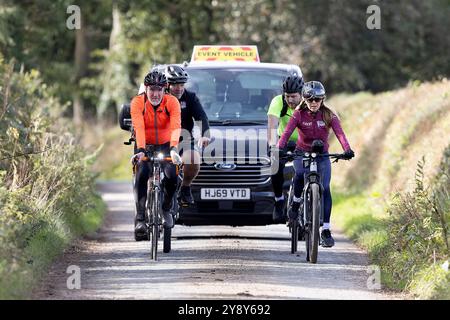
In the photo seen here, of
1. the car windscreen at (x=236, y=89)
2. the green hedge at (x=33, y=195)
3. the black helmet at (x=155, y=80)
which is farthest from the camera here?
the car windscreen at (x=236, y=89)

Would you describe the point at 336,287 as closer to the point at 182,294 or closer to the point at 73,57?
the point at 182,294

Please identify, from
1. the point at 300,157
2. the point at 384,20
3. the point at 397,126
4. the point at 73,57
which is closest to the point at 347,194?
the point at 397,126

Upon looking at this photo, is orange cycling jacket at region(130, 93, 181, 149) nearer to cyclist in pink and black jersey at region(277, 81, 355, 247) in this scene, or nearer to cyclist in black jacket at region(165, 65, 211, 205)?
cyclist in black jacket at region(165, 65, 211, 205)

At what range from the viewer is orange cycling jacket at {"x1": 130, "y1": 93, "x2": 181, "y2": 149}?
1440 cm

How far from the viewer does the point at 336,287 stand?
1250 centimetres

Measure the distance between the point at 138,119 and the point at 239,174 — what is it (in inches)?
83.0

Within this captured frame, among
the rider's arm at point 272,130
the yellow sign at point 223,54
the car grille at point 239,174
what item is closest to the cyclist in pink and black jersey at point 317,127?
the rider's arm at point 272,130

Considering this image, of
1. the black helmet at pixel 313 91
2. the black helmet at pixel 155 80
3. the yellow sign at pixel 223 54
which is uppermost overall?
the yellow sign at pixel 223 54

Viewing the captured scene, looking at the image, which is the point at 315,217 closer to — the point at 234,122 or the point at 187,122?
the point at 187,122

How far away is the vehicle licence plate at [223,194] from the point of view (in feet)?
52.4

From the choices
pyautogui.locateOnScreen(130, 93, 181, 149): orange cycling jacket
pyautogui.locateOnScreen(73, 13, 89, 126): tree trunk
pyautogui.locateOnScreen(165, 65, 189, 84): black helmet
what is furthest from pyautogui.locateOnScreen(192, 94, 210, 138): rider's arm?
pyautogui.locateOnScreen(73, 13, 89, 126): tree trunk

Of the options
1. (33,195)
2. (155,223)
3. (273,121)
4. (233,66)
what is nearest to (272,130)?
(273,121)

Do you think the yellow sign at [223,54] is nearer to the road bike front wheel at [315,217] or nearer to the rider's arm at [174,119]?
the rider's arm at [174,119]

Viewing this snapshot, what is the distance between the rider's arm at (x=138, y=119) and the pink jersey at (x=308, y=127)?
154 centimetres
